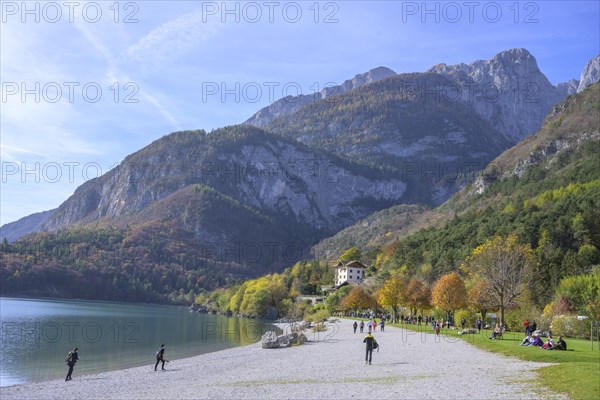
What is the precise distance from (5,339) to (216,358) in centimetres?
2966

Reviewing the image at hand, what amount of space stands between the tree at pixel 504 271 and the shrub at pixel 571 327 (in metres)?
4.65

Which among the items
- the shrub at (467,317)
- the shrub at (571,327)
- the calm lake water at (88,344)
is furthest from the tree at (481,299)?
the calm lake water at (88,344)

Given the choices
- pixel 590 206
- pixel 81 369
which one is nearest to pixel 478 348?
pixel 81 369

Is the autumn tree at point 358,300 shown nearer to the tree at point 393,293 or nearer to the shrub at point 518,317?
the tree at point 393,293

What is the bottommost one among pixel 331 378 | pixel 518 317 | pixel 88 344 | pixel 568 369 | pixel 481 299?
pixel 88 344

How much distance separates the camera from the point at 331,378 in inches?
1006

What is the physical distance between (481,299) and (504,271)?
10.3 meters

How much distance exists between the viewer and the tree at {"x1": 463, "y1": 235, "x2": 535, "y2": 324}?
51.2m

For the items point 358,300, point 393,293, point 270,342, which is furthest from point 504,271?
point 358,300

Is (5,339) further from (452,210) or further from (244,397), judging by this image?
(452,210)

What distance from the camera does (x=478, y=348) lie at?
36.5m

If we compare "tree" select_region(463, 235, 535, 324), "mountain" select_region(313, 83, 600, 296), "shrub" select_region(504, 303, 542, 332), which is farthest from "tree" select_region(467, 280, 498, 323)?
"mountain" select_region(313, 83, 600, 296)

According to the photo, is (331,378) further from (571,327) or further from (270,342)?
(270,342)

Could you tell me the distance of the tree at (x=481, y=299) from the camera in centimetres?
5942
